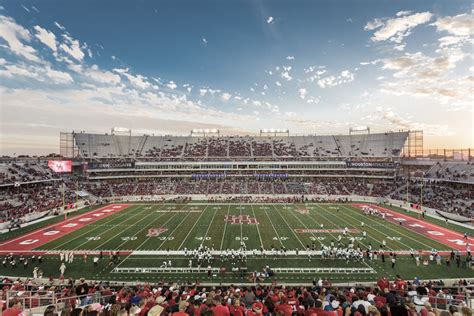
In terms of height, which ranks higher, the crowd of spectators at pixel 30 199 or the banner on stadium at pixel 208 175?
the banner on stadium at pixel 208 175

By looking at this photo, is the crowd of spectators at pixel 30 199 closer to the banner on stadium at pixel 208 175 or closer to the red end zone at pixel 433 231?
the banner on stadium at pixel 208 175

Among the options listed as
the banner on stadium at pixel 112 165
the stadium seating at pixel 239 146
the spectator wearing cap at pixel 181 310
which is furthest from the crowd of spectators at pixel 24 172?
the spectator wearing cap at pixel 181 310

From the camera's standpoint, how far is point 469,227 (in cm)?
2939

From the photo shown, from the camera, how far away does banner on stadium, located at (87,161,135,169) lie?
57094 millimetres

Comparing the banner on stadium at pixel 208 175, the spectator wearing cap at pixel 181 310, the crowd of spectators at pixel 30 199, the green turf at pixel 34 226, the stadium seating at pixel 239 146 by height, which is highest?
the stadium seating at pixel 239 146

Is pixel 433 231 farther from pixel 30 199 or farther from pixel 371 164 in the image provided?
pixel 30 199

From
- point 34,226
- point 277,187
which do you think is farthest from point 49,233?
point 277,187

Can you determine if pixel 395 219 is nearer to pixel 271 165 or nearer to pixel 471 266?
pixel 471 266

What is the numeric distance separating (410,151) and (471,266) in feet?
171

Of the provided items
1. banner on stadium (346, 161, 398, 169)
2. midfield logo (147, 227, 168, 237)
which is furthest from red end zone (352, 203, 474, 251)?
midfield logo (147, 227, 168, 237)

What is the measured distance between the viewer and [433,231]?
91.6 feet

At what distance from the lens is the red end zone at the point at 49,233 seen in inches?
904

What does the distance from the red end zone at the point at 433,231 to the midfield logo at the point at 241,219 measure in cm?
1764

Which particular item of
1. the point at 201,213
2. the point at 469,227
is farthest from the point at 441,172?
the point at 201,213
